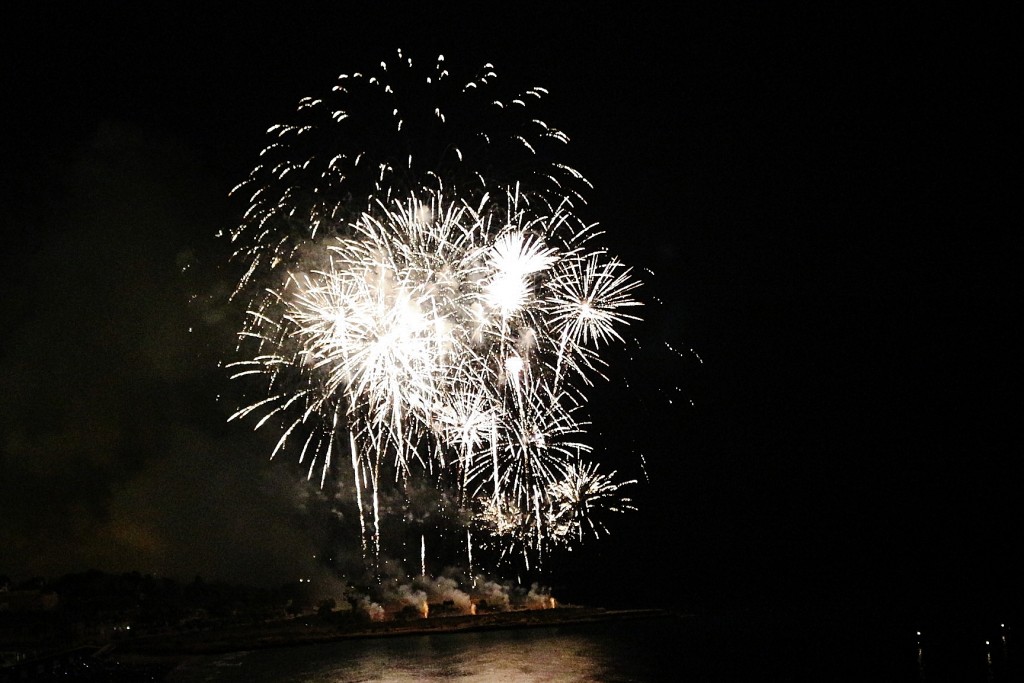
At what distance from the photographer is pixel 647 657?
42.3 meters

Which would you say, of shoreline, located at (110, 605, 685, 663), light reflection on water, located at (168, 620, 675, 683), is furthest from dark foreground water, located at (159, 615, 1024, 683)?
shoreline, located at (110, 605, 685, 663)

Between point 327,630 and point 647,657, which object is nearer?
point 647,657

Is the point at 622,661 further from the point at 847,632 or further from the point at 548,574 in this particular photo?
the point at 548,574

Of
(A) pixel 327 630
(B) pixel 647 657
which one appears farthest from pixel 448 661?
(A) pixel 327 630

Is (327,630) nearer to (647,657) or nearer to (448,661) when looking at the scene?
(448,661)

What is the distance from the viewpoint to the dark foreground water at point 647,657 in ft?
116

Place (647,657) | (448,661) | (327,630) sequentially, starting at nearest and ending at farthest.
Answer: (448,661) → (647,657) → (327,630)

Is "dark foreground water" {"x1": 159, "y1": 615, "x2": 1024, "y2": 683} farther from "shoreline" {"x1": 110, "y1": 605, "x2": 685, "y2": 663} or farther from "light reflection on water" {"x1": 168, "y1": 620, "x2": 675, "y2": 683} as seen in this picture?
"shoreline" {"x1": 110, "y1": 605, "x2": 685, "y2": 663}

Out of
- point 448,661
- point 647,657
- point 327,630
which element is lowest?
point 647,657

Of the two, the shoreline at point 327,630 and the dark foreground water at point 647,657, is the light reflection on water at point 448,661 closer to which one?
the dark foreground water at point 647,657

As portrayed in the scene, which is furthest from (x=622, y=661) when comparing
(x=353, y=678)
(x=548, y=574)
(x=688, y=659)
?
(x=548, y=574)

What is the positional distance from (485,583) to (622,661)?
42596mm

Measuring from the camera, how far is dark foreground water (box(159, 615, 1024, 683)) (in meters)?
35.3

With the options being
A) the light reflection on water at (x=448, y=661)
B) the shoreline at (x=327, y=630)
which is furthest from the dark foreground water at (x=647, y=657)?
the shoreline at (x=327, y=630)
